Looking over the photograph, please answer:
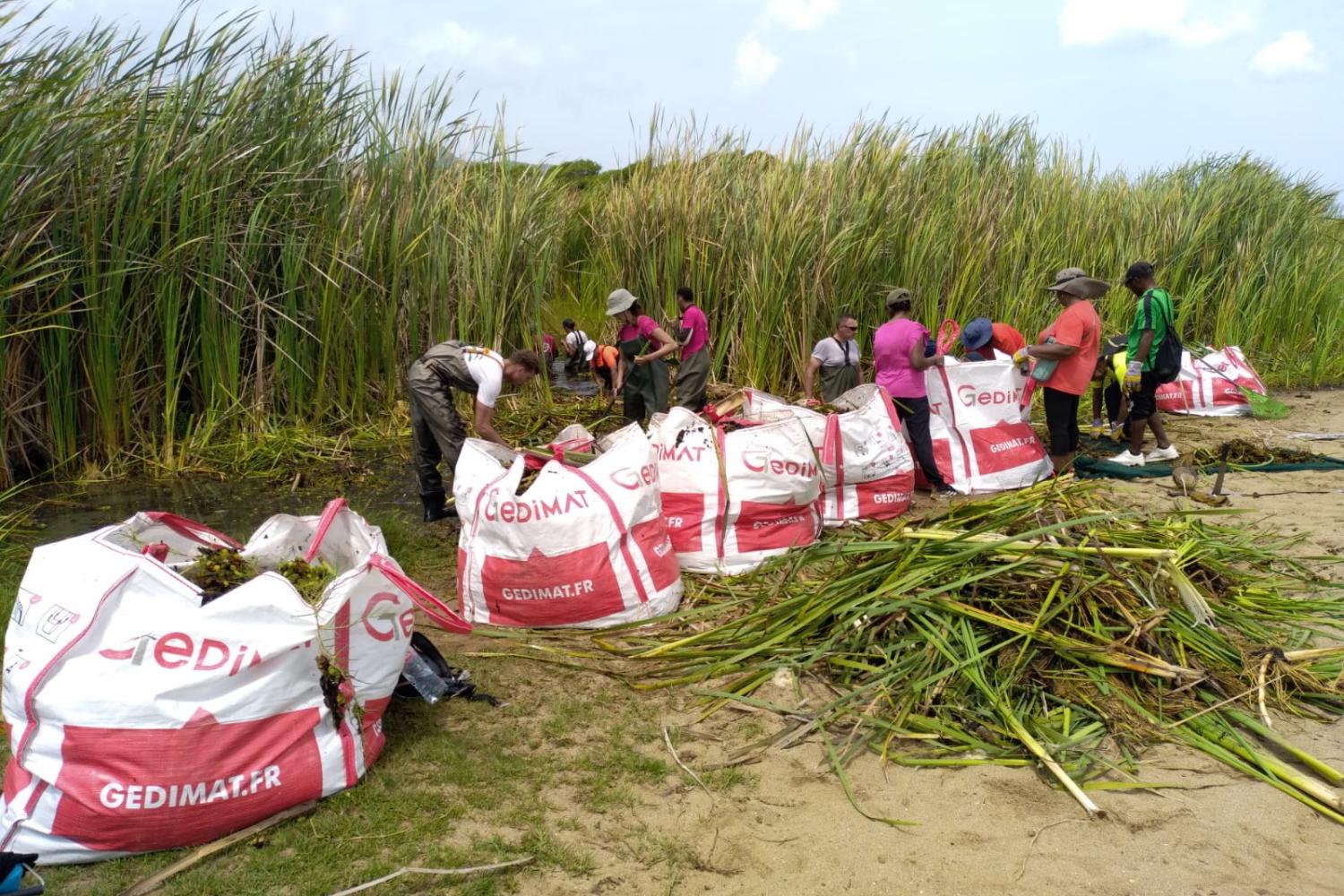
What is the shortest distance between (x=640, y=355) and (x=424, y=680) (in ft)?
16.4

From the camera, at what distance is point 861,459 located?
540cm

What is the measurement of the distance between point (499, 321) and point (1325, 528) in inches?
237

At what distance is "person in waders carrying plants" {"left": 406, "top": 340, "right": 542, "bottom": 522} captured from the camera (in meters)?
5.50

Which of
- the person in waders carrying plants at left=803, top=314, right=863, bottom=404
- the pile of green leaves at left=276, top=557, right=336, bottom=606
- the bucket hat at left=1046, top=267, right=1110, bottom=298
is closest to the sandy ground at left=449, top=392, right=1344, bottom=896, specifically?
the pile of green leaves at left=276, top=557, right=336, bottom=606

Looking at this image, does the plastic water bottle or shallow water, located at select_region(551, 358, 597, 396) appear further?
shallow water, located at select_region(551, 358, 597, 396)

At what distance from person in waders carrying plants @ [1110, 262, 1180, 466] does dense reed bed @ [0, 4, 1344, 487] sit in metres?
2.34

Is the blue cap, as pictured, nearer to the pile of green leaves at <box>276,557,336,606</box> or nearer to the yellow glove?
the yellow glove

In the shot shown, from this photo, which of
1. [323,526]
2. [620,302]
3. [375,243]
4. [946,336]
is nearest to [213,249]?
[375,243]

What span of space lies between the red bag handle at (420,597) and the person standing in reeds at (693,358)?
4.96m

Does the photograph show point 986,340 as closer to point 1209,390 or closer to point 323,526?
point 1209,390

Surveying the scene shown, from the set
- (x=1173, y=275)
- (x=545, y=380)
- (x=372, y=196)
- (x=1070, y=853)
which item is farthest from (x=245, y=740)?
(x=1173, y=275)

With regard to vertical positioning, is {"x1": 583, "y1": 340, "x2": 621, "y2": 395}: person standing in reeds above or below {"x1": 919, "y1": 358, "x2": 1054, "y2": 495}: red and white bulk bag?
above

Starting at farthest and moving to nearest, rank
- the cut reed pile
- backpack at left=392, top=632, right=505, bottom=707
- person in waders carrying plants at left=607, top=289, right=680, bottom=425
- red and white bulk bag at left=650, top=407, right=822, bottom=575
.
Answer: person in waders carrying plants at left=607, top=289, right=680, bottom=425 < red and white bulk bag at left=650, top=407, right=822, bottom=575 < backpack at left=392, top=632, right=505, bottom=707 < the cut reed pile

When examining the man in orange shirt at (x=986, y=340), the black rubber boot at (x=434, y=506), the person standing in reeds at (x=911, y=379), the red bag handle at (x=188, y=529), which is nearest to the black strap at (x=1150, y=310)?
the man in orange shirt at (x=986, y=340)
